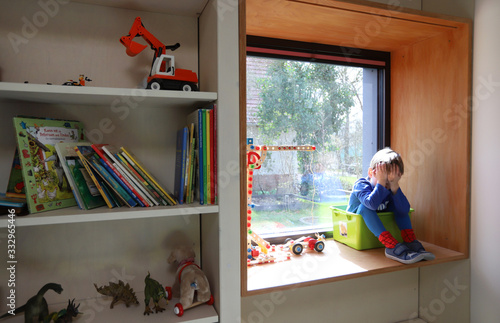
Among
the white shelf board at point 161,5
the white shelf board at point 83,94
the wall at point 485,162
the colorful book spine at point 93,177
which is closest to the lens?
the white shelf board at point 83,94

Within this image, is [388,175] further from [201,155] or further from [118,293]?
[118,293]

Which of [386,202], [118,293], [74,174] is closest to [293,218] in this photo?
[386,202]

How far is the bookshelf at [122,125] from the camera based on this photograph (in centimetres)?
93

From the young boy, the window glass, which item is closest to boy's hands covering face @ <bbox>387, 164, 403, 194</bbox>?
the young boy

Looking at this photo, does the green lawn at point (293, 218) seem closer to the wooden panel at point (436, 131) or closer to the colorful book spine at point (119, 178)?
the wooden panel at point (436, 131)

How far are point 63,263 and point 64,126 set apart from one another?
0.44m

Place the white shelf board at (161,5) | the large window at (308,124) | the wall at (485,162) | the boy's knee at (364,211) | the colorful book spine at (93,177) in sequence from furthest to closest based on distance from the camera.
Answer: the large window at (308,124)
the boy's knee at (364,211)
the wall at (485,162)
the white shelf board at (161,5)
the colorful book spine at (93,177)

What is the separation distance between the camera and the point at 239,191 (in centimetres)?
95

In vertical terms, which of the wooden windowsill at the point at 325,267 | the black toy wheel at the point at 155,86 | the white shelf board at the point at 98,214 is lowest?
the wooden windowsill at the point at 325,267

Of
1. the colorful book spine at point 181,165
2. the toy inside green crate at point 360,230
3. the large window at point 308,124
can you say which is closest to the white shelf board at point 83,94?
the colorful book spine at point 181,165

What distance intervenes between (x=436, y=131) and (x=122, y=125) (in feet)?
4.26

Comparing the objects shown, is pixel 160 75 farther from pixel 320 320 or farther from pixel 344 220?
pixel 320 320

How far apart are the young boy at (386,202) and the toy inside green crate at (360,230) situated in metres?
0.03

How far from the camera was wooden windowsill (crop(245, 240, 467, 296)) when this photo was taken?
107 centimetres
